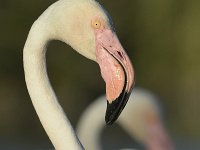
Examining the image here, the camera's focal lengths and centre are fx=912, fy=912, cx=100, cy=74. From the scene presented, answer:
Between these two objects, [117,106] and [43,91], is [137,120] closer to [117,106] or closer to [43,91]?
[43,91]

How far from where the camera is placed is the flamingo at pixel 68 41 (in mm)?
4090

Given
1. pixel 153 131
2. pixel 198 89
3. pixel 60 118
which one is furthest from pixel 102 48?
pixel 198 89

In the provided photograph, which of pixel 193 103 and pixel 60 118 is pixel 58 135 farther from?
pixel 193 103

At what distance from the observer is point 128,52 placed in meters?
14.1

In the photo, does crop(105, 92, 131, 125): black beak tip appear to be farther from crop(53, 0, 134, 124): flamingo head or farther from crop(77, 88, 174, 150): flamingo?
crop(77, 88, 174, 150): flamingo

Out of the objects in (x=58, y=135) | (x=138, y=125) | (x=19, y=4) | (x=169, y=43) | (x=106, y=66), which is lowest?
(x=169, y=43)

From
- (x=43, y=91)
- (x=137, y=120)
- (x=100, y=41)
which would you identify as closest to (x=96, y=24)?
(x=100, y=41)

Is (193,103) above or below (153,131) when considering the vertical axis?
below

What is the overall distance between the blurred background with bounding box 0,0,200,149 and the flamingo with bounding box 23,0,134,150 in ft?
30.7

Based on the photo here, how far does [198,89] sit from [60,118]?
11475 millimetres

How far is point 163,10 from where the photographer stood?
14.0 m

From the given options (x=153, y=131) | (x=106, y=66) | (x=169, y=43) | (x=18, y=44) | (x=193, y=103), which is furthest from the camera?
(x=193, y=103)

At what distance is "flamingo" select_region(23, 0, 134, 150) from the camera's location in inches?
161

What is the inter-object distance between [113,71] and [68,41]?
28 centimetres
